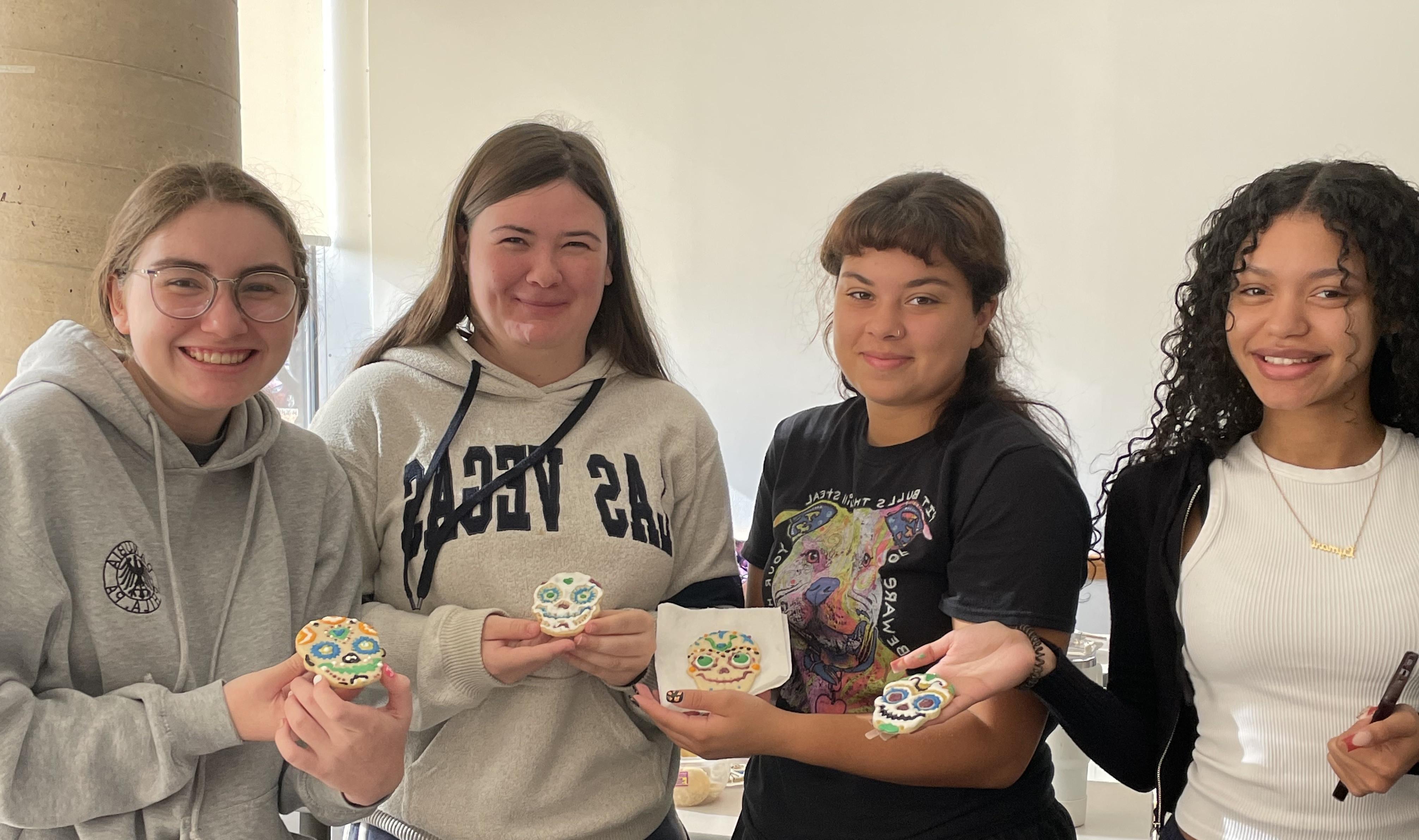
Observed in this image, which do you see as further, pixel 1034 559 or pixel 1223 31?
pixel 1223 31

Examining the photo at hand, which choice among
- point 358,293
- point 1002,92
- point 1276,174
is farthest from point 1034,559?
point 358,293

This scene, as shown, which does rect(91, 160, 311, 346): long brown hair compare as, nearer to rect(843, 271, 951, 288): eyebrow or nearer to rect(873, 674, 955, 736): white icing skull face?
rect(843, 271, 951, 288): eyebrow

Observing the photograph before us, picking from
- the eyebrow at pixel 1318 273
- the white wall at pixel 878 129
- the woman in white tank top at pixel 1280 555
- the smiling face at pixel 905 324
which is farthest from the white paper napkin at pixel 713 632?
the white wall at pixel 878 129

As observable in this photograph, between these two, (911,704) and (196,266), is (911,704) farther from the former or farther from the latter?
(196,266)

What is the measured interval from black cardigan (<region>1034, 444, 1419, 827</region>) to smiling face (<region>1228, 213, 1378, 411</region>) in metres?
0.20

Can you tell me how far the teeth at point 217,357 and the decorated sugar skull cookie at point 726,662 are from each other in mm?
774

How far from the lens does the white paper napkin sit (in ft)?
5.24

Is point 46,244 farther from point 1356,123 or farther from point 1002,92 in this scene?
point 1356,123

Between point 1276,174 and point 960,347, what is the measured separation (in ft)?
1.71

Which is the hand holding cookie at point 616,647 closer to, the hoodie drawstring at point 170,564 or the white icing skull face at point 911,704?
the white icing skull face at point 911,704

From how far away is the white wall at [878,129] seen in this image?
427 cm

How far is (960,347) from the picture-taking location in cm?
164

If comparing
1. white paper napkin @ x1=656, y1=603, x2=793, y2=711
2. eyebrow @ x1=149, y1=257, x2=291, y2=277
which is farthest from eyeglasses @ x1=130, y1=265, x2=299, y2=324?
white paper napkin @ x1=656, y1=603, x2=793, y2=711

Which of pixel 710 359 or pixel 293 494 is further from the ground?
pixel 293 494
